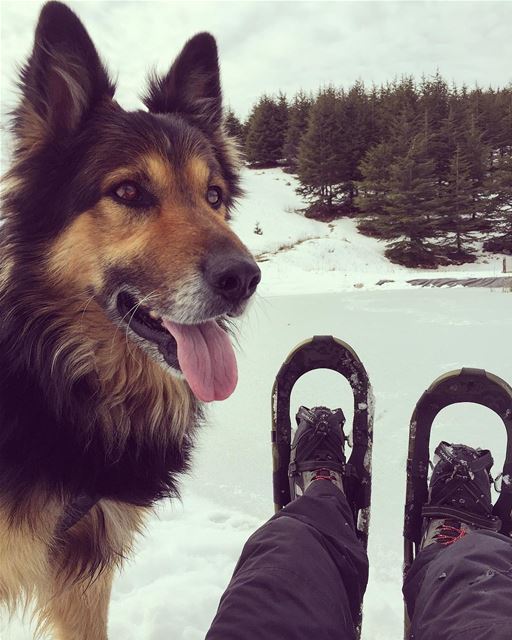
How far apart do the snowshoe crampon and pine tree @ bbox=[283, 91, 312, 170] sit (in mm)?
32602

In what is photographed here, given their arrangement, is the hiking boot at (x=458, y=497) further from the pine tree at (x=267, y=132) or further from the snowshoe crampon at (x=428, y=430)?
the pine tree at (x=267, y=132)

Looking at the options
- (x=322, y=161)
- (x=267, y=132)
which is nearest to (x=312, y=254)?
(x=322, y=161)

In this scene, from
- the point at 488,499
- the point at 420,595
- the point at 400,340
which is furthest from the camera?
the point at 400,340

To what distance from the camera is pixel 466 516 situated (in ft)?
7.09

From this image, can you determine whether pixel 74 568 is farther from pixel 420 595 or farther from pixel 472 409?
pixel 472 409

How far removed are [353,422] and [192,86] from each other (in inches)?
81.1

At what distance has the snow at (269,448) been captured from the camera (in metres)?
2.09

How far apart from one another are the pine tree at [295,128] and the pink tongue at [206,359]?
109 feet

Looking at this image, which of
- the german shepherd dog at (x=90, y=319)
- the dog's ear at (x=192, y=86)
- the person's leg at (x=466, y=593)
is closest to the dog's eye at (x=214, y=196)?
the german shepherd dog at (x=90, y=319)

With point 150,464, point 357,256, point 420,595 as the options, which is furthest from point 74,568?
point 357,256

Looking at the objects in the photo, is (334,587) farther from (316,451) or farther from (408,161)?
(408,161)

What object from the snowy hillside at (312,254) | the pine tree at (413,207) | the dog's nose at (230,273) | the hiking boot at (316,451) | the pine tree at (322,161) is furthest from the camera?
the pine tree at (322,161)

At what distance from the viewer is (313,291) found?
36.6 ft

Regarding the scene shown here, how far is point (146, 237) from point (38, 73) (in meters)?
0.80
